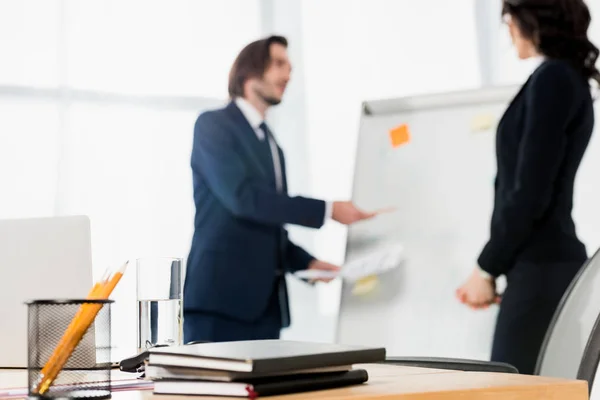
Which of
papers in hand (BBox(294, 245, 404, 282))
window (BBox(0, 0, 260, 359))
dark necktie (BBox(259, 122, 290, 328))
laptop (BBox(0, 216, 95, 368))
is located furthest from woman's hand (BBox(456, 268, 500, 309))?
laptop (BBox(0, 216, 95, 368))

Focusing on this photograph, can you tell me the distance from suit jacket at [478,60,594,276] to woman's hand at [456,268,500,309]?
40mm

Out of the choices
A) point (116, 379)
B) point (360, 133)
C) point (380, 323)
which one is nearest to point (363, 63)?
point (360, 133)

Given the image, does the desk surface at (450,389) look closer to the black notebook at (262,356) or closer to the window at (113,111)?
the black notebook at (262,356)

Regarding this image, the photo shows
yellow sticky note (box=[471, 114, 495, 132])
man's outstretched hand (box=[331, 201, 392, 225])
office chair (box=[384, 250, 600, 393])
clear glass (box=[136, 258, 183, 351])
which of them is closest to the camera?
clear glass (box=[136, 258, 183, 351])

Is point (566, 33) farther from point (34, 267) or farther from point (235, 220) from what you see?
point (34, 267)

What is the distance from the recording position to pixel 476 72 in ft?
11.4

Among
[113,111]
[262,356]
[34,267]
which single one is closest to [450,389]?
[262,356]

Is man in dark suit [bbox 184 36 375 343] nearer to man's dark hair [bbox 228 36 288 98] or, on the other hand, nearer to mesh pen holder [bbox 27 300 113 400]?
man's dark hair [bbox 228 36 288 98]

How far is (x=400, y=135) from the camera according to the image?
10.6 feet

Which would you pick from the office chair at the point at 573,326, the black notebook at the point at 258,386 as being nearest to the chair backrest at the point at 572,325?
the office chair at the point at 573,326

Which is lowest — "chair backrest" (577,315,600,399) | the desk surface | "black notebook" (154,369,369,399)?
"chair backrest" (577,315,600,399)

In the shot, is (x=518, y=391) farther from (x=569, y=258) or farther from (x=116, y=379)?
(x=569, y=258)

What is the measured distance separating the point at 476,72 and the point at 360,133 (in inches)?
21.5

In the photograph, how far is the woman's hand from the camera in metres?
3.09
